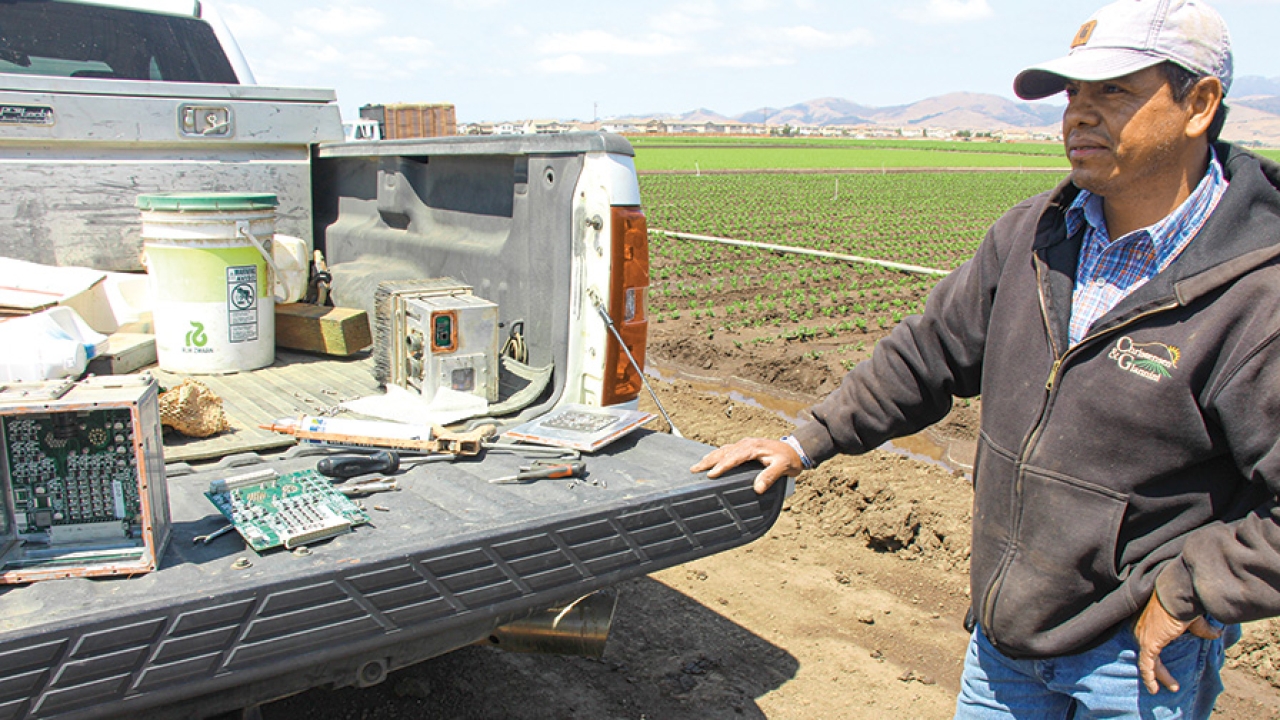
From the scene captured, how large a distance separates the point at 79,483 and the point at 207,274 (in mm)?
1538

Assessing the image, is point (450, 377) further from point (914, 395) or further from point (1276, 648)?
point (1276, 648)

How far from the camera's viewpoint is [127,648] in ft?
5.72

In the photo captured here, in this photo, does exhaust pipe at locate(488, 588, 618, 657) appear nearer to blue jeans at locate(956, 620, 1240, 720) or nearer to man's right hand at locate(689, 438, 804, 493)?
man's right hand at locate(689, 438, 804, 493)

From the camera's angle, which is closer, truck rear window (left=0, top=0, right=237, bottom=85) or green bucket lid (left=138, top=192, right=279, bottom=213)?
green bucket lid (left=138, top=192, right=279, bottom=213)

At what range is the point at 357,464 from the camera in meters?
2.55

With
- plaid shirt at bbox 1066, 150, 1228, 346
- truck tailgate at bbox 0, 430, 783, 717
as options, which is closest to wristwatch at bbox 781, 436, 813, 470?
truck tailgate at bbox 0, 430, 783, 717

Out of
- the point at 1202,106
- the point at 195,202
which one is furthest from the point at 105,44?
the point at 1202,106

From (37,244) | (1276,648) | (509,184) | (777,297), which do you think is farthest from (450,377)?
(777,297)

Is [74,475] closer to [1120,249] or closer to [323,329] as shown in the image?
[323,329]

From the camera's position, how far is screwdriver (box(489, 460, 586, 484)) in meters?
2.52

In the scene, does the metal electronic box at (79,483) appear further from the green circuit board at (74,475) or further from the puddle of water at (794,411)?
the puddle of water at (794,411)

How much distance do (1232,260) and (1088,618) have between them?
2.58ft

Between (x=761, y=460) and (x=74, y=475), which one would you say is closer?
(x=74, y=475)

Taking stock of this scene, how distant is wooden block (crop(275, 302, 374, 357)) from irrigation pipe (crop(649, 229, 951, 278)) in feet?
32.7
